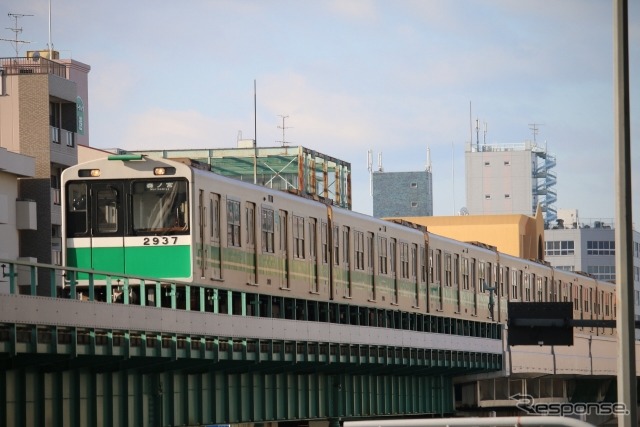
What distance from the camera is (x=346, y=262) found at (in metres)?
46.5

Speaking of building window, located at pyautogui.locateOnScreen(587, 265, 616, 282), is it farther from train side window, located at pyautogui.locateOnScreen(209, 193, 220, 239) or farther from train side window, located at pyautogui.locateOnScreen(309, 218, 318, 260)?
train side window, located at pyautogui.locateOnScreen(209, 193, 220, 239)

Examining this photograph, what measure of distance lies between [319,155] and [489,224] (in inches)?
733

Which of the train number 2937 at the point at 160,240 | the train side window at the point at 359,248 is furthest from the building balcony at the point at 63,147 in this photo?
the train number 2937 at the point at 160,240

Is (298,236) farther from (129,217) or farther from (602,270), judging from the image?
(602,270)

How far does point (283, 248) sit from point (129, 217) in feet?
19.6

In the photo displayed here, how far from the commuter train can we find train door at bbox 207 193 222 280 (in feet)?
0.07

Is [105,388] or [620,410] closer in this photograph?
[620,410]

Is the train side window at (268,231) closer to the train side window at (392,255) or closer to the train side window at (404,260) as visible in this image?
the train side window at (392,255)

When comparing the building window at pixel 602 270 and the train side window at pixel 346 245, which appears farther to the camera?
the building window at pixel 602 270

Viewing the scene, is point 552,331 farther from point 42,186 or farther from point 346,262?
point 42,186

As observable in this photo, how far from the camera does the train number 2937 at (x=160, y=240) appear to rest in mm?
35625

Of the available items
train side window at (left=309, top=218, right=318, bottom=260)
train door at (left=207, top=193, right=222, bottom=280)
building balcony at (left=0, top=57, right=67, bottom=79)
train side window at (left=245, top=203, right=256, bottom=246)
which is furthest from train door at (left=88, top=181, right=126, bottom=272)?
building balcony at (left=0, top=57, right=67, bottom=79)

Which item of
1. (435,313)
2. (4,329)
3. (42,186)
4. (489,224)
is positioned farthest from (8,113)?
(489,224)

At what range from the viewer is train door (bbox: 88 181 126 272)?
36.5m
